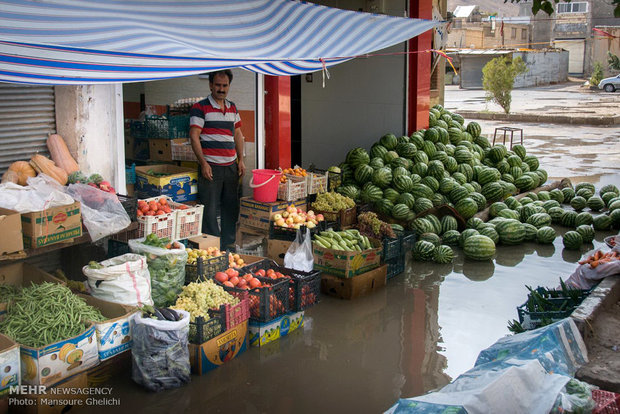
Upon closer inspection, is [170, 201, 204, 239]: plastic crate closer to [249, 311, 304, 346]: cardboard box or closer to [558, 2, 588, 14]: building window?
[249, 311, 304, 346]: cardboard box

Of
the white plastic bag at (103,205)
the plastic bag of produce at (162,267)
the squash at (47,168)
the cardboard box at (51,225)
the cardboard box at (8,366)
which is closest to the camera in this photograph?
the cardboard box at (8,366)

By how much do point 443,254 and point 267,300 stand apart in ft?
10.5

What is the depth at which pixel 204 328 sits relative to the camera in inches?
190

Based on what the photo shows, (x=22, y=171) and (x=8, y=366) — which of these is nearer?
(x=8, y=366)

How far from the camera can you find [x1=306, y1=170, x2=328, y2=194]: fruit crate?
805 cm

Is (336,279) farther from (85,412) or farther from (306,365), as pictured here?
(85,412)

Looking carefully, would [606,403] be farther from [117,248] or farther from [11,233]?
[117,248]

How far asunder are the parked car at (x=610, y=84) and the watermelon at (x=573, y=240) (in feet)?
101

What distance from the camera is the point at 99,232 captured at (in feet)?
17.7

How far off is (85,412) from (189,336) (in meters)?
0.91

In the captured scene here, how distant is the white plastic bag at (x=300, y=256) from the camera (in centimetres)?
656

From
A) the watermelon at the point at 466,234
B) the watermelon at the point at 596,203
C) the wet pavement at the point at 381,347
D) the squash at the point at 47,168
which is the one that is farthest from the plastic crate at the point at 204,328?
the watermelon at the point at 596,203

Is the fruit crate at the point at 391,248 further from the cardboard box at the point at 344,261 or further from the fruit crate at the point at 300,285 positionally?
the fruit crate at the point at 300,285

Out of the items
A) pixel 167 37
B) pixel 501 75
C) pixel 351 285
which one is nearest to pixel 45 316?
pixel 167 37
